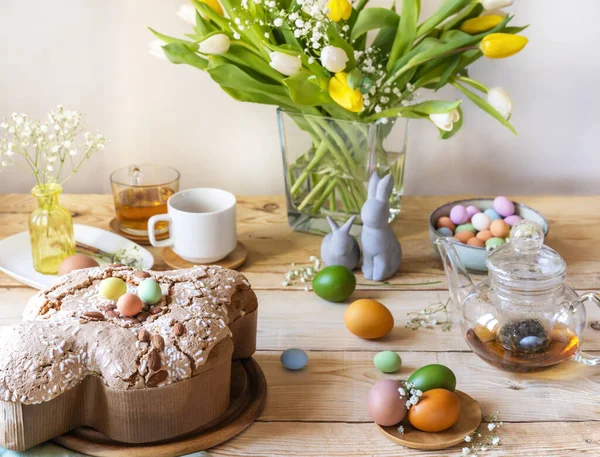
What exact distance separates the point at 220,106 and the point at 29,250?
0.49m

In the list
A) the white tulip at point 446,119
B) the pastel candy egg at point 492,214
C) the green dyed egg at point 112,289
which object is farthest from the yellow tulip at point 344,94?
the green dyed egg at point 112,289

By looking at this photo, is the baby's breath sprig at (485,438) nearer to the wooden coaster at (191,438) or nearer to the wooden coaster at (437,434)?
the wooden coaster at (437,434)

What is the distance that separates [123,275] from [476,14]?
73cm

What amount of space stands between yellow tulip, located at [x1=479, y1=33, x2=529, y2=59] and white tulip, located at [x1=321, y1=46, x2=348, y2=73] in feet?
0.74

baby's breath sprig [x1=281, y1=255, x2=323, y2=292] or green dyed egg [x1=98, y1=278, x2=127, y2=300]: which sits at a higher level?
green dyed egg [x1=98, y1=278, x2=127, y2=300]

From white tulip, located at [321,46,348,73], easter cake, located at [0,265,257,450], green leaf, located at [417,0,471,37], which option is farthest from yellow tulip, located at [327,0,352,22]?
easter cake, located at [0,265,257,450]

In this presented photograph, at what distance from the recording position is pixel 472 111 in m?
1.53

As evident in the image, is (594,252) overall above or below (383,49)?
below

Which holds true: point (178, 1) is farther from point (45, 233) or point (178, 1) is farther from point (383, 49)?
point (45, 233)

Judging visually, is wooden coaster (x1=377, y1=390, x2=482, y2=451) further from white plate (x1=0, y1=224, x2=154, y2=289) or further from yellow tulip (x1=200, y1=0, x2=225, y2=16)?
yellow tulip (x1=200, y1=0, x2=225, y2=16)

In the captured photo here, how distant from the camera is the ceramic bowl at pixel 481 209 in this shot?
3.96 feet

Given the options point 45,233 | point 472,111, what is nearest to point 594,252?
point 472,111

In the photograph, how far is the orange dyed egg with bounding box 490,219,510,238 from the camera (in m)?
1.27

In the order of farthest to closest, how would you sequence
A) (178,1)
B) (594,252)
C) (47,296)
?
(178,1)
(594,252)
(47,296)
